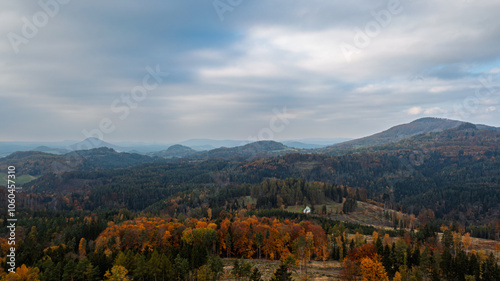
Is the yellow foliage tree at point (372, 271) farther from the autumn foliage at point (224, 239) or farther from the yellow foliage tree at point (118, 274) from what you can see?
the yellow foliage tree at point (118, 274)

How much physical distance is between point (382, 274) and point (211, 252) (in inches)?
2373

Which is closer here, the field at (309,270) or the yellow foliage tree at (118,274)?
the yellow foliage tree at (118,274)

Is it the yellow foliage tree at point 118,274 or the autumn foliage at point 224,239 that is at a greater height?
the yellow foliage tree at point 118,274

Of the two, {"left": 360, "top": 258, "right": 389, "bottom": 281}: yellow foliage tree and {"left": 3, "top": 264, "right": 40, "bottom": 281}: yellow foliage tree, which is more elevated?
{"left": 3, "top": 264, "right": 40, "bottom": 281}: yellow foliage tree

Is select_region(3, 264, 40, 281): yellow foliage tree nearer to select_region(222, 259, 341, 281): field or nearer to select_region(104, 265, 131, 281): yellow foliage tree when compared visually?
select_region(104, 265, 131, 281): yellow foliage tree

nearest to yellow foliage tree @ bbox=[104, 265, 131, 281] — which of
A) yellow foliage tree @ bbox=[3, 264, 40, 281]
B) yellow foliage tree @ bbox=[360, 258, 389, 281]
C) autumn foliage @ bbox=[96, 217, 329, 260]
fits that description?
yellow foliage tree @ bbox=[3, 264, 40, 281]

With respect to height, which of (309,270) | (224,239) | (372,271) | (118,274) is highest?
(118,274)

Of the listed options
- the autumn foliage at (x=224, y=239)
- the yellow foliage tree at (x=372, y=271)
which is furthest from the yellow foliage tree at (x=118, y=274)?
the yellow foliage tree at (x=372, y=271)

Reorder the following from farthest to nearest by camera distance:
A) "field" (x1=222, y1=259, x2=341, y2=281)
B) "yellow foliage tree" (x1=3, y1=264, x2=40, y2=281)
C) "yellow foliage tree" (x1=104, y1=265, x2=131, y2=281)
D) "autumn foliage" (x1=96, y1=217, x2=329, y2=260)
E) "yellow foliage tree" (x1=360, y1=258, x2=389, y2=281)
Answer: "autumn foliage" (x1=96, y1=217, x2=329, y2=260) → "field" (x1=222, y1=259, x2=341, y2=281) → "yellow foliage tree" (x1=360, y1=258, x2=389, y2=281) → "yellow foliage tree" (x1=104, y1=265, x2=131, y2=281) → "yellow foliage tree" (x1=3, y1=264, x2=40, y2=281)

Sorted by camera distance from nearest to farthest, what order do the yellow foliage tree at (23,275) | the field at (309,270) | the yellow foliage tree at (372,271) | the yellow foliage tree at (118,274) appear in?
the yellow foliage tree at (23,275)
the yellow foliage tree at (118,274)
the yellow foliage tree at (372,271)
the field at (309,270)

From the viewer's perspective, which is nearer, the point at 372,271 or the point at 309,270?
the point at 372,271

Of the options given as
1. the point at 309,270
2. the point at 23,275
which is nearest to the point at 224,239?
the point at 309,270

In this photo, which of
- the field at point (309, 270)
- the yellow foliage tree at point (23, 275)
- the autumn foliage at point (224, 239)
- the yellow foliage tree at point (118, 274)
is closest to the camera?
the yellow foliage tree at point (23, 275)

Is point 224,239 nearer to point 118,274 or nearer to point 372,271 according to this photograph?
point 118,274
